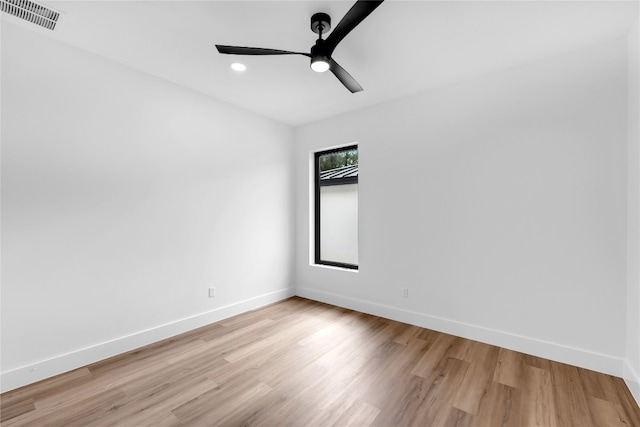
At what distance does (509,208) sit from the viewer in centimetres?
262

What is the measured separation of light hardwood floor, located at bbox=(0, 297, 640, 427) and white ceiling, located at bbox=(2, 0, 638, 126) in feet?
8.82

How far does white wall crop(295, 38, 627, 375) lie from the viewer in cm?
223

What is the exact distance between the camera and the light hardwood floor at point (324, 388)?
173 cm

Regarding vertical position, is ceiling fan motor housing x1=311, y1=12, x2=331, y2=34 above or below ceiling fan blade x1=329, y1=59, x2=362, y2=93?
above

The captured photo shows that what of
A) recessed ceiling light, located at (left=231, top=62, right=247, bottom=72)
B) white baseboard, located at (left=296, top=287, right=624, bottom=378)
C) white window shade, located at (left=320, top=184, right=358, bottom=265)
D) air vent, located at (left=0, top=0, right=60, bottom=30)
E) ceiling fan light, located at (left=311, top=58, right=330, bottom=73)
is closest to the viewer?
air vent, located at (left=0, top=0, right=60, bottom=30)

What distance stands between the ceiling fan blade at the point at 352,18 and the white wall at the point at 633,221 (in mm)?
2076

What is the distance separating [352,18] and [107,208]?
252 centimetres

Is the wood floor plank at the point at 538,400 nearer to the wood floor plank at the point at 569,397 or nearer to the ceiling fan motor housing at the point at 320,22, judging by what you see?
the wood floor plank at the point at 569,397

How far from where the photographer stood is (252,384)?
207 cm

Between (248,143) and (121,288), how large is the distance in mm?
2174

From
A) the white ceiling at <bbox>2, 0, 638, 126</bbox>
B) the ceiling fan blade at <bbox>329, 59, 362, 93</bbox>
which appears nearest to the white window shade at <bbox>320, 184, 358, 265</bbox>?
the white ceiling at <bbox>2, 0, 638, 126</bbox>

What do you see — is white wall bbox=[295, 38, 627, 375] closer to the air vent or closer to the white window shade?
the white window shade

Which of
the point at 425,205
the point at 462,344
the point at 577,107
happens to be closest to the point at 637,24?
the point at 577,107

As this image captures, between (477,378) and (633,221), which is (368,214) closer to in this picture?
(477,378)
